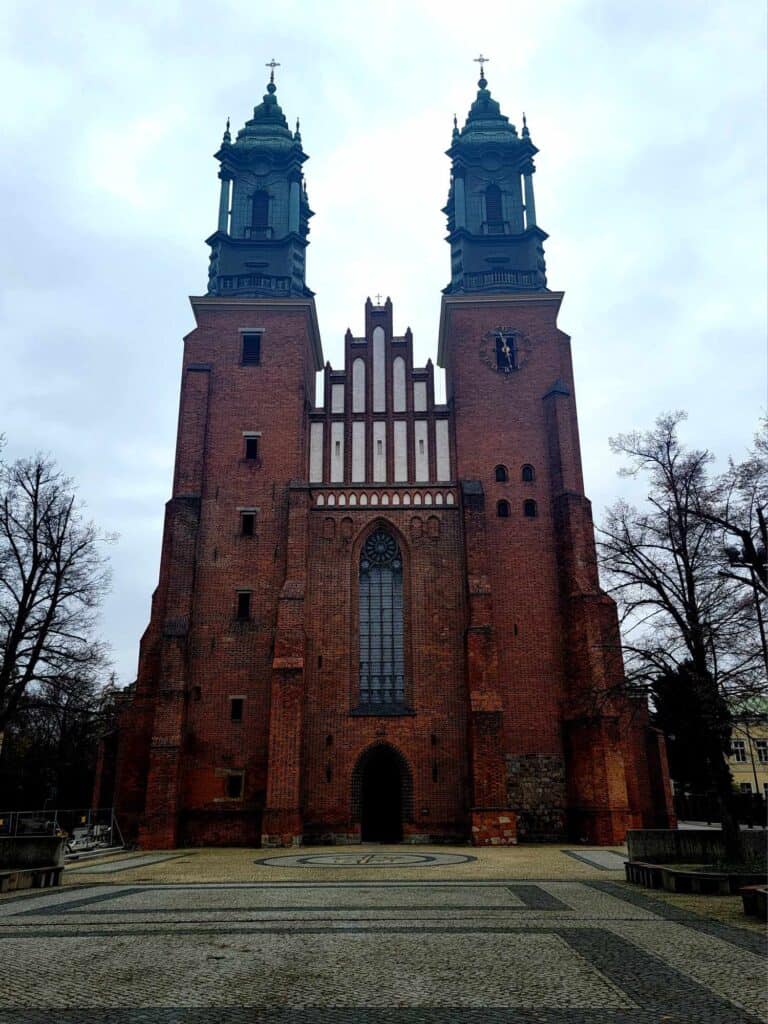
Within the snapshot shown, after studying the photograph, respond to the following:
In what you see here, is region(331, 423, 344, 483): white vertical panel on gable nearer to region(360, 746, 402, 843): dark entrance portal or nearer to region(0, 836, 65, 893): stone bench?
region(360, 746, 402, 843): dark entrance portal

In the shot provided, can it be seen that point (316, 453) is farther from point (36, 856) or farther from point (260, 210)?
point (36, 856)

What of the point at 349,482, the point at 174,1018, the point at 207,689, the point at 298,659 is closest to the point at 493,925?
the point at 174,1018

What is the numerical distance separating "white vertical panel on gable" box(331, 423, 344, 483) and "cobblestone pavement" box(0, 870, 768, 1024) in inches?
680

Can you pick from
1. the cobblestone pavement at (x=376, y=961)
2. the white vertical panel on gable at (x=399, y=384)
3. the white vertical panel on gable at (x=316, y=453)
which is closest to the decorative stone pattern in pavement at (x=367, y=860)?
the cobblestone pavement at (x=376, y=961)

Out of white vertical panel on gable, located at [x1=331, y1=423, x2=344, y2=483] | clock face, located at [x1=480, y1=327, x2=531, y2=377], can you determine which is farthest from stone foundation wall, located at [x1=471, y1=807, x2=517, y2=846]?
clock face, located at [x1=480, y1=327, x2=531, y2=377]

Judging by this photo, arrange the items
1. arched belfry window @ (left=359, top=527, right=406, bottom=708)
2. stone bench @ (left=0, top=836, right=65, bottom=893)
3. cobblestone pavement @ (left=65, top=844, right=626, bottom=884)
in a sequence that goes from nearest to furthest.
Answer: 1. stone bench @ (left=0, top=836, right=65, bottom=893)
2. cobblestone pavement @ (left=65, top=844, right=626, bottom=884)
3. arched belfry window @ (left=359, top=527, right=406, bottom=708)

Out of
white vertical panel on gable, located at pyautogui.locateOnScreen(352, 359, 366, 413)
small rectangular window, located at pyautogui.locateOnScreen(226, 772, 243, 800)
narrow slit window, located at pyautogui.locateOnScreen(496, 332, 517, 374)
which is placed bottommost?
small rectangular window, located at pyautogui.locateOnScreen(226, 772, 243, 800)

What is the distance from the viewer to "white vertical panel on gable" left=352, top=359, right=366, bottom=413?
94.3 ft

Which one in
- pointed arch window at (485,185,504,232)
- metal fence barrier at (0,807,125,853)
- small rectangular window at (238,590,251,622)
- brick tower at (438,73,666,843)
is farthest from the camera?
pointed arch window at (485,185,504,232)

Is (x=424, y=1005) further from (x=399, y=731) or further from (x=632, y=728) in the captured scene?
(x=632, y=728)

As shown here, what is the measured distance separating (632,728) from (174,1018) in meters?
22.4

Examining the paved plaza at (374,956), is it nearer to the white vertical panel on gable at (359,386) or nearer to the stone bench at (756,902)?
the stone bench at (756,902)

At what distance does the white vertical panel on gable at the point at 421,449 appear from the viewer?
1093 inches

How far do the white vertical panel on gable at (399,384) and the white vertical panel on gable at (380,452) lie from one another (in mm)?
909
